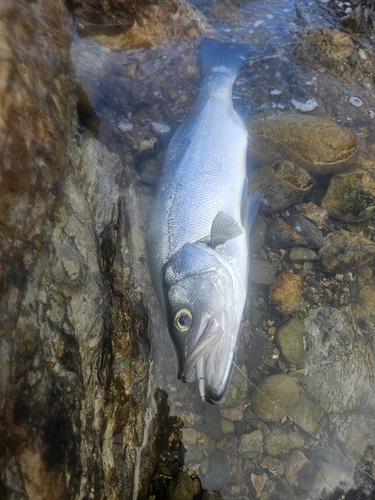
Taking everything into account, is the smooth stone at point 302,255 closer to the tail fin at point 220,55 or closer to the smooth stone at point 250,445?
the smooth stone at point 250,445

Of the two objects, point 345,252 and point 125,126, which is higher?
point 125,126

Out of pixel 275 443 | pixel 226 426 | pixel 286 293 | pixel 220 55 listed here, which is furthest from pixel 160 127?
pixel 275 443

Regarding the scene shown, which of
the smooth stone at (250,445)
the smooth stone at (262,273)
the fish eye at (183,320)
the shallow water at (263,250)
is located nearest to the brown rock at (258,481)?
the shallow water at (263,250)

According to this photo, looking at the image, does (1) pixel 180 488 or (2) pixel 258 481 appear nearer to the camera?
(1) pixel 180 488

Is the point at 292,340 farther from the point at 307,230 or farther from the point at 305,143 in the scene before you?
the point at 305,143

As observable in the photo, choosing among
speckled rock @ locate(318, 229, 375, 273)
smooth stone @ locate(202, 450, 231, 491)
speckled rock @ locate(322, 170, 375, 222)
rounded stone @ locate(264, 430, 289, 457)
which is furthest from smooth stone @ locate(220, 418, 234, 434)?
speckled rock @ locate(322, 170, 375, 222)

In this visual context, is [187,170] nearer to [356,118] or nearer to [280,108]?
[280,108]

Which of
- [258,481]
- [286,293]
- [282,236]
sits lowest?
[258,481]
